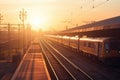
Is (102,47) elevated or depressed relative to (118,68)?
elevated

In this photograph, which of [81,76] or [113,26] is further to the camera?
[113,26]

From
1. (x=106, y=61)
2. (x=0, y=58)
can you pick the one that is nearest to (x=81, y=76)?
(x=106, y=61)

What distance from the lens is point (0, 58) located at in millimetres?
41094

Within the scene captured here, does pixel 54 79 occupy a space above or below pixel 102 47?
below

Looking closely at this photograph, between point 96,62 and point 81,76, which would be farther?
point 96,62

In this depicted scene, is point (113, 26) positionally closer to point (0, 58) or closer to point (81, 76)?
point (81, 76)

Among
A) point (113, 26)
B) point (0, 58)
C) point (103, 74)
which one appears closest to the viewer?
point (103, 74)

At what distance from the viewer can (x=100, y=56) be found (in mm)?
29750

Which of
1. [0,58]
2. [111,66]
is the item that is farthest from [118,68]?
[0,58]

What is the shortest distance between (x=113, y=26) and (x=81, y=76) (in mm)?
5803

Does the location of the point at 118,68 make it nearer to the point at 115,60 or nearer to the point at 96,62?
the point at 115,60

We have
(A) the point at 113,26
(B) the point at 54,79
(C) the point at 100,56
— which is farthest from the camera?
(C) the point at 100,56

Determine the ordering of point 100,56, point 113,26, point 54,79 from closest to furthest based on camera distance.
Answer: point 54,79 < point 113,26 < point 100,56

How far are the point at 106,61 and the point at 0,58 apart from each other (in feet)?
55.5
